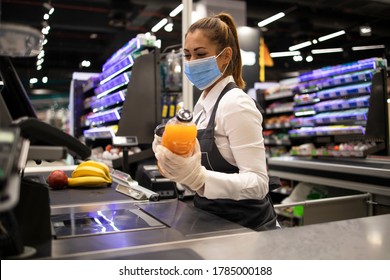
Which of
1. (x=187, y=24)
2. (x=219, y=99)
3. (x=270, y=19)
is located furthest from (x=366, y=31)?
(x=219, y=99)

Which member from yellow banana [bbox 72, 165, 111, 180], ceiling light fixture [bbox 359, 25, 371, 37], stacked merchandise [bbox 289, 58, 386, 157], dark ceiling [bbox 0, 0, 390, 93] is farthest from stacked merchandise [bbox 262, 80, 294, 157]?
yellow banana [bbox 72, 165, 111, 180]

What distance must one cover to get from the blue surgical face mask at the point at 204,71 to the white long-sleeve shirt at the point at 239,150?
0.67 ft

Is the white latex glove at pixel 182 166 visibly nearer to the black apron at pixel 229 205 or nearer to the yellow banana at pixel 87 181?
the black apron at pixel 229 205

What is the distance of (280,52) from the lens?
1384cm

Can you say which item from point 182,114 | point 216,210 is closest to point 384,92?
point 216,210

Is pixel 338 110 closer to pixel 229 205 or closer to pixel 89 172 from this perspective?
pixel 89 172

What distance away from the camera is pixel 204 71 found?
181 centimetres

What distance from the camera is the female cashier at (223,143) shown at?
142 cm

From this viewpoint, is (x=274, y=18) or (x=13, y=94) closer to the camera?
(x=13, y=94)

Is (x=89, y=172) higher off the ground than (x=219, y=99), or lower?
lower

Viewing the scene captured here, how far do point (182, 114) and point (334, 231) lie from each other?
616 millimetres

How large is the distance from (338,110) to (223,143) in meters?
4.07

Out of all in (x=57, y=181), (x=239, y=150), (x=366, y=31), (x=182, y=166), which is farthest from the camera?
(x=366, y=31)

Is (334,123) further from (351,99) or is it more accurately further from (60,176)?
(60,176)
